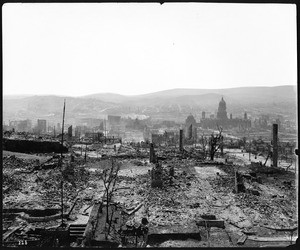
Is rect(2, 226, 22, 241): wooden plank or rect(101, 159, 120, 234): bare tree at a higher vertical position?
rect(101, 159, 120, 234): bare tree

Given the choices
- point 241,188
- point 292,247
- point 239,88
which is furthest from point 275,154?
point 239,88

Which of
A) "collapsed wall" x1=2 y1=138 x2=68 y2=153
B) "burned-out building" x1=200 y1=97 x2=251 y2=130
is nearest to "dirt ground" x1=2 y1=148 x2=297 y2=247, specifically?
"collapsed wall" x1=2 y1=138 x2=68 y2=153

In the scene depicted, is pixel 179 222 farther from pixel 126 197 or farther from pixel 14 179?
Result: pixel 14 179

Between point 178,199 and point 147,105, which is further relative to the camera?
point 147,105

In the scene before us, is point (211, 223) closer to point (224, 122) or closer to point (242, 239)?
point (242, 239)

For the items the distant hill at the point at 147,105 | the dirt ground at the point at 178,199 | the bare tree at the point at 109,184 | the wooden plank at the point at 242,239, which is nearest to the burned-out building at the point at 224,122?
the distant hill at the point at 147,105

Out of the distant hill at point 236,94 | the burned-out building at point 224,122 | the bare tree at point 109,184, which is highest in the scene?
the distant hill at point 236,94

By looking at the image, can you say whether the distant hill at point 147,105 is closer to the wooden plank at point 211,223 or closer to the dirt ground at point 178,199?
the dirt ground at point 178,199

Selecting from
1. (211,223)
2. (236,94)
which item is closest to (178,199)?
(211,223)

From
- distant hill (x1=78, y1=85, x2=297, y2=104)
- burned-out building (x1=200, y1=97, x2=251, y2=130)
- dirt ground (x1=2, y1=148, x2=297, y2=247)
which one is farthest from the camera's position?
distant hill (x1=78, y1=85, x2=297, y2=104)

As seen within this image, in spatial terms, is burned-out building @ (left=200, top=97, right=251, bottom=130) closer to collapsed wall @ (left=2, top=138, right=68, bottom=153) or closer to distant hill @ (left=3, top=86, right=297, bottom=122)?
distant hill @ (left=3, top=86, right=297, bottom=122)
